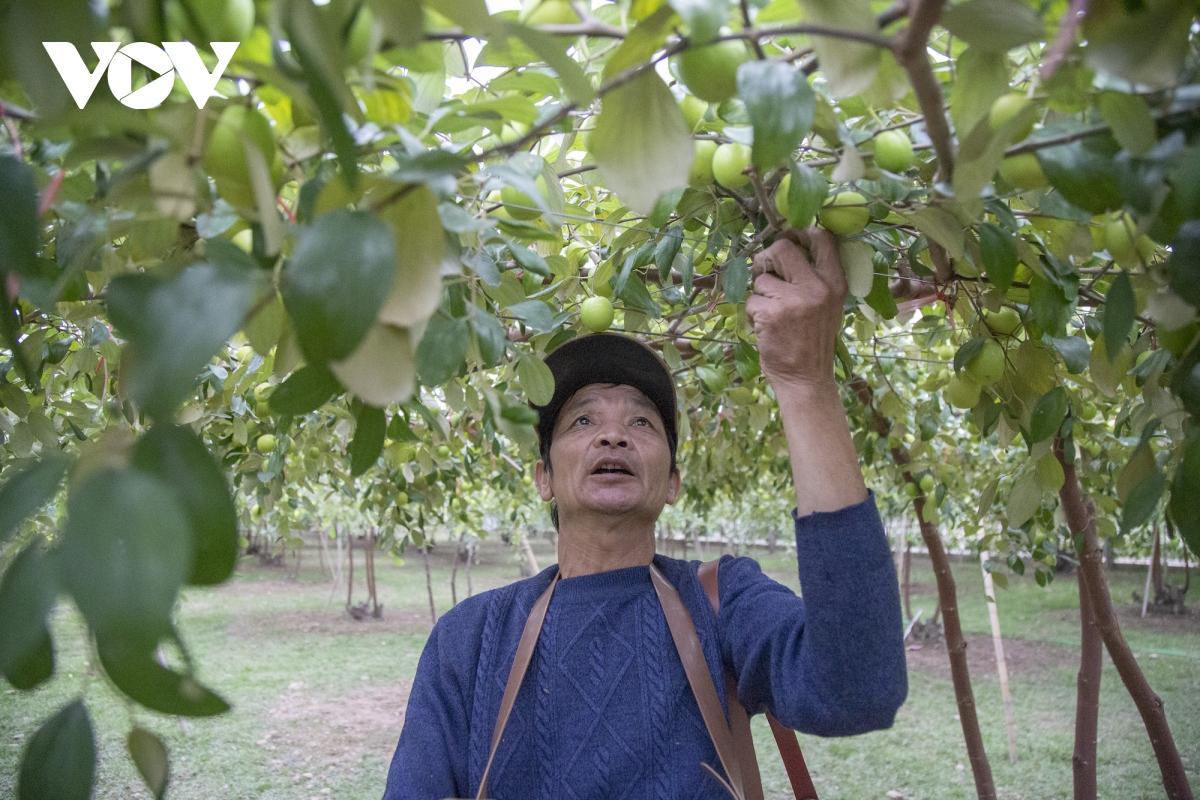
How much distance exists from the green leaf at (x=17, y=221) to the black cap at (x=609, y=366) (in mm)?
1053

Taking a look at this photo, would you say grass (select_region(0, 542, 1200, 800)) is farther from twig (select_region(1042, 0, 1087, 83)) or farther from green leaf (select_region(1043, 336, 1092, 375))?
twig (select_region(1042, 0, 1087, 83))

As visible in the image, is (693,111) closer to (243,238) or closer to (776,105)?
(776,105)

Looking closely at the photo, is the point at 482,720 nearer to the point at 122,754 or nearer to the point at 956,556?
the point at 122,754

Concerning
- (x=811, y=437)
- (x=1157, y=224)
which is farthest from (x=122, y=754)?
(x=1157, y=224)

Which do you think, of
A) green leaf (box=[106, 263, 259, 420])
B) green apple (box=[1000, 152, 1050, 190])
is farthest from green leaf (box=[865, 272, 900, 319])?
green leaf (box=[106, 263, 259, 420])

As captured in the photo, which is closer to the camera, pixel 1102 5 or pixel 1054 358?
pixel 1102 5

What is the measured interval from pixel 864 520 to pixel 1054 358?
0.39 metres

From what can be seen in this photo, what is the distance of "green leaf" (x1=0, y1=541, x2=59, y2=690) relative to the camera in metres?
0.37

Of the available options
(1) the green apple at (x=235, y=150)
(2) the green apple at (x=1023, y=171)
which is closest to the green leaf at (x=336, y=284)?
(1) the green apple at (x=235, y=150)

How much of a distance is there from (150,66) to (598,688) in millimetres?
1069

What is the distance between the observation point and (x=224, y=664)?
30.9 feet

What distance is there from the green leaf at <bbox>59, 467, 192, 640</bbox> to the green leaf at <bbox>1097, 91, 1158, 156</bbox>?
1.77ft

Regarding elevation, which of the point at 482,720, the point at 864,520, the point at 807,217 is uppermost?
the point at 807,217

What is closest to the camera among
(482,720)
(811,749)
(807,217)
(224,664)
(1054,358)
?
(807,217)
